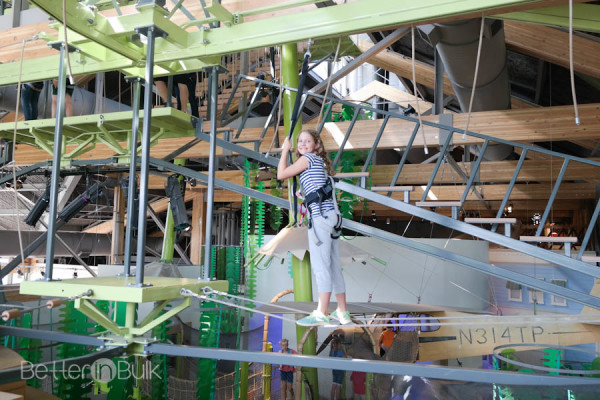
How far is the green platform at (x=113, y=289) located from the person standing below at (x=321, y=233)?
33.3 inches

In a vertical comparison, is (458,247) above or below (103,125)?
below

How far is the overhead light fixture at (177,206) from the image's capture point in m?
5.75

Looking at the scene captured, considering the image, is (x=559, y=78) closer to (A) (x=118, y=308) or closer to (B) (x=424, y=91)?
(B) (x=424, y=91)

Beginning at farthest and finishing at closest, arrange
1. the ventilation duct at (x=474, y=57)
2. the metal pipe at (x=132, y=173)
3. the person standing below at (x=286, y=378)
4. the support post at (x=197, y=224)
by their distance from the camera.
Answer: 1. the support post at (x=197, y=224)
2. the person standing below at (x=286, y=378)
3. the ventilation duct at (x=474, y=57)
4. the metal pipe at (x=132, y=173)

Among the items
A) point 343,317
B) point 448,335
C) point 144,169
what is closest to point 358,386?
point 448,335

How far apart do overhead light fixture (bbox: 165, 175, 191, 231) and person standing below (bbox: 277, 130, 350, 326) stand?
2652mm

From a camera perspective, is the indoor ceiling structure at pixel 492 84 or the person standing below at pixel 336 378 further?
the person standing below at pixel 336 378

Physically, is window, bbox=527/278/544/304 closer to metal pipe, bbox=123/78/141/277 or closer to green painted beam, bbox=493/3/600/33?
green painted beam, bbox=493/3/600/33

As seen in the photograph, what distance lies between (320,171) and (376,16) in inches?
39.7

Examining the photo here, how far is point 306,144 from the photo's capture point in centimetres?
→ 343

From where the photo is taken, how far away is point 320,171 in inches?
131

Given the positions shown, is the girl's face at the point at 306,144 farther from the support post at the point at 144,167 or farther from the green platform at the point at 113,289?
the green platform at the point at 113,289

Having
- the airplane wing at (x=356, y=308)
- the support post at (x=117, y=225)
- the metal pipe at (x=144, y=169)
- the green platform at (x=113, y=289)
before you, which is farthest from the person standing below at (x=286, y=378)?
the support post at (x=117, y=225)

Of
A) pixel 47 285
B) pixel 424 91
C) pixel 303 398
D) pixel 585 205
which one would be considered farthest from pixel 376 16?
pixel 585 205
